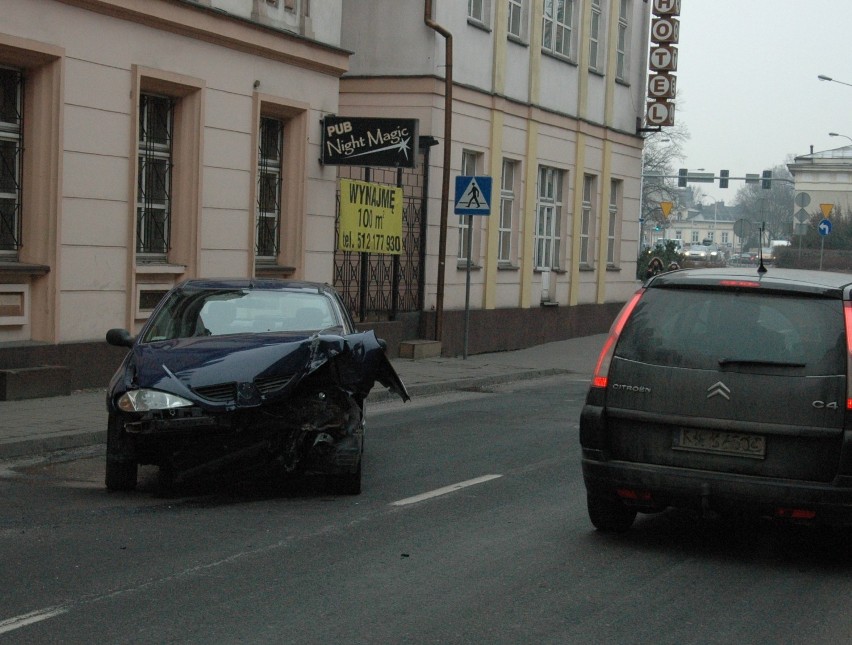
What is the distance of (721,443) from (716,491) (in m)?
0.27

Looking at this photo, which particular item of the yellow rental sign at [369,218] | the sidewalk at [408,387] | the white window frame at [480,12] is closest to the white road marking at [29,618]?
the sidewalk at [408,387]

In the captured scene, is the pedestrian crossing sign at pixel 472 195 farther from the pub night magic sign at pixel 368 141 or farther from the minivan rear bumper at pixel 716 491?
the minivan rear bumper at pixel 716 491

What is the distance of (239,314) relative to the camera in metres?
10.1

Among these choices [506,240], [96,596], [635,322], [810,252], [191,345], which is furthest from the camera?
[810,252]

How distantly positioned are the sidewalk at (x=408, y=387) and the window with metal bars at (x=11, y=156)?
1.88m

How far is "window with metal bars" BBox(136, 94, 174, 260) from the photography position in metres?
16.0

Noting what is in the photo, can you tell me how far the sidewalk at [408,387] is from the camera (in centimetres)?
1116

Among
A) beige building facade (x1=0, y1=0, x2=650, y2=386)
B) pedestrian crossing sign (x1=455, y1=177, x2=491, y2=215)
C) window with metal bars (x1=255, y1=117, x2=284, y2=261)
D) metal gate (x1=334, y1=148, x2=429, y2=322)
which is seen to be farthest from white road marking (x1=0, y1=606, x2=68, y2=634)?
pedestrian crossing sign (x1=455, y1=177, x2=491, y2=215)

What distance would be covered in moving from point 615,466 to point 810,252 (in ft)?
182

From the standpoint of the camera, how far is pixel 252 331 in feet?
32.5

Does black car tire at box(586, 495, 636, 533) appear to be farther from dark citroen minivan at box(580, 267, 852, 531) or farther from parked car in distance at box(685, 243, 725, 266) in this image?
parked car in distance at box(685, 243, 725, 266)

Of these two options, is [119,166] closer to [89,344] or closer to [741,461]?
[89,344]

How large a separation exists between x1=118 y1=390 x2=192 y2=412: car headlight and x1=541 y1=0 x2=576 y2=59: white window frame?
761 inches

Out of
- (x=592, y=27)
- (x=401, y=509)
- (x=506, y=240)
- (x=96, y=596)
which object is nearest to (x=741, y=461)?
(x=401, y=509)
